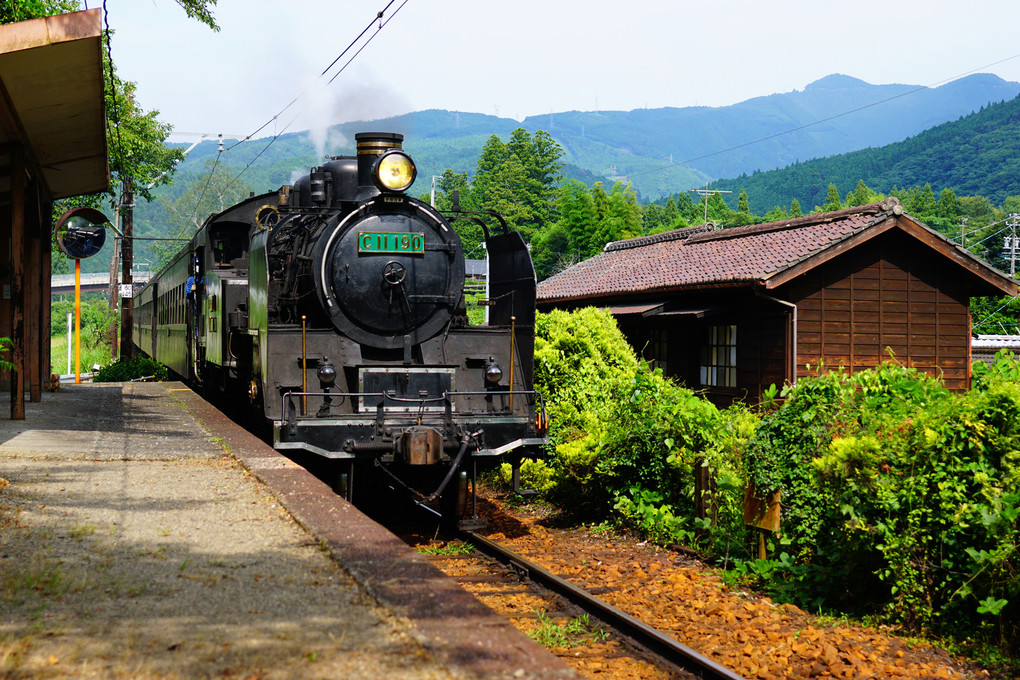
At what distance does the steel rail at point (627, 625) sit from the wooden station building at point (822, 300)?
26.5 feet

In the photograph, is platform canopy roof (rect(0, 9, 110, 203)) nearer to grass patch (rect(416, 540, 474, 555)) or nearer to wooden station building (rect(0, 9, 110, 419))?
wooden station building (rect(0, 9, 110, 419))

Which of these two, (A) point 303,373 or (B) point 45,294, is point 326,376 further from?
(B) point 45,294

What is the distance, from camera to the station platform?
10.8 feet

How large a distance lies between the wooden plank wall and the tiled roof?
2.03 feet

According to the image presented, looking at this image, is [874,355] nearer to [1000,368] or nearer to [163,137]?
[1000,368]

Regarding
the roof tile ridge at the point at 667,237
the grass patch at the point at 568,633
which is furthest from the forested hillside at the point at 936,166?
the grass patch at the point at 568,633

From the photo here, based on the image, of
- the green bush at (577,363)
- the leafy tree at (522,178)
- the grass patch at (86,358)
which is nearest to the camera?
the green bush at (577,363)

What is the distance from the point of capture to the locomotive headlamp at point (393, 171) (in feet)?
28.8

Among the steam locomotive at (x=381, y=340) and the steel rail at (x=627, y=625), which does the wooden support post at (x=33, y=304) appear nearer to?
the steam locomotive at (x=381, y=340)

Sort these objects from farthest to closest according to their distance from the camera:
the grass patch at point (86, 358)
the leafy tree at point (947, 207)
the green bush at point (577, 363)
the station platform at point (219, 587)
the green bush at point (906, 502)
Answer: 1. the leafy tree at point (947, 207)
2. the grass patch at point (86, 358)
3. the green bush at point (577, 363)
4. the green bush at point (906, 502)
5. the station platform at point (219, 587)

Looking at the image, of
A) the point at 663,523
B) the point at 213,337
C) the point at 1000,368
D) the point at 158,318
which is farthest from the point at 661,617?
the point at 158,318

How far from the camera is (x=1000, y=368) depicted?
7125 millimetres

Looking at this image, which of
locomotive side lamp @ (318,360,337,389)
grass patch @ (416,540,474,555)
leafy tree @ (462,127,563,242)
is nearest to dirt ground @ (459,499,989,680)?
grass patch @ (416,540,474,555)

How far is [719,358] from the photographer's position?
16.9 m
